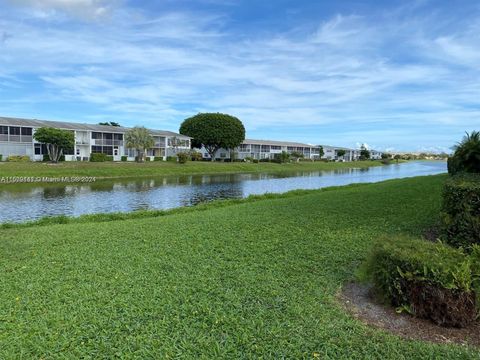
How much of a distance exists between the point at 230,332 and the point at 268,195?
20872 mm

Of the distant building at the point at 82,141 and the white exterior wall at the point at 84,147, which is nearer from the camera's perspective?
the white exterior wall at the point at 84,147

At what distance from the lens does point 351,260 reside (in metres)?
6.75

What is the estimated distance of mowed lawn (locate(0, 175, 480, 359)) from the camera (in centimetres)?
390

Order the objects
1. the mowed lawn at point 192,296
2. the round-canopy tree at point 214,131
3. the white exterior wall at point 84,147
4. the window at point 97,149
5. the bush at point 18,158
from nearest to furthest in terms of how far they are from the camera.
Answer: the mowed lawn at point 192,296
the bush at point 18,158
the white exterior wall at point 84,147
the window at point 97,149
the round-canopy tree at point 214,131

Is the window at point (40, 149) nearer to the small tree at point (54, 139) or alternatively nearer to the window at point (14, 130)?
the small tree at point (54, 139)

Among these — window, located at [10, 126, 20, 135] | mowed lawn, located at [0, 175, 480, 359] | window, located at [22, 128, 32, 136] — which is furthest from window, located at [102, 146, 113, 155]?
mowed lawn, located at [0, 175, 480, 359]

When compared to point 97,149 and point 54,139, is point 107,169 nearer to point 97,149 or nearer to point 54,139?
point 54,139

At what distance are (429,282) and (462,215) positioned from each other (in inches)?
109

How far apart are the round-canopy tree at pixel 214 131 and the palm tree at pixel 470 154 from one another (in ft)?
222

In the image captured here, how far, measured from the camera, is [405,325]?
4355mm

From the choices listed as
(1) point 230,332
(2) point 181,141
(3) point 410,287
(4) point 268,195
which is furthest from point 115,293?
(2) point 181,141

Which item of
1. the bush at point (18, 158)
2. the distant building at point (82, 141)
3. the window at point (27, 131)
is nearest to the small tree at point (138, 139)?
A: the distant building at point (82, 141)

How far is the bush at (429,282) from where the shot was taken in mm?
4184

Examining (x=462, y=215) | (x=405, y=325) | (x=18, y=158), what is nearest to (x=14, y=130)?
(x=18, y=158)
